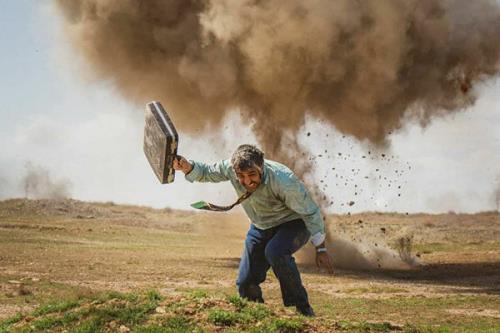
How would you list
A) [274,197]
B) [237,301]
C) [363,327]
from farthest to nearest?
[363,327], [237,301], [274,197]

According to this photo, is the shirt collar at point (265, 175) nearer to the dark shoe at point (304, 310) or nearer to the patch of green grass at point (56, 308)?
the dark shoe at point (304, 310)

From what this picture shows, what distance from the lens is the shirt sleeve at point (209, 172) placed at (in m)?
7.44

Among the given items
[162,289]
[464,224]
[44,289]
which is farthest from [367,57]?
[464,224]

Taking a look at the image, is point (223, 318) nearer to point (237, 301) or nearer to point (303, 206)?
point (237, 301)

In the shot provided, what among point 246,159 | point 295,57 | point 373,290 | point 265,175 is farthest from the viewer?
point 295,57

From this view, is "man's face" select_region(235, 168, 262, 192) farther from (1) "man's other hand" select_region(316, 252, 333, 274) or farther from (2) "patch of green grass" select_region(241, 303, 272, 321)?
(2) "patch of green grass" select_region(241, 303, 272, 321)

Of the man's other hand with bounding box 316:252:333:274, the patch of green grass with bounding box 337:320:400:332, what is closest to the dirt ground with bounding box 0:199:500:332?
the patch of green grass with bounding box 337:320:400:332

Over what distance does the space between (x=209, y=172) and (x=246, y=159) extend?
2.04 feet

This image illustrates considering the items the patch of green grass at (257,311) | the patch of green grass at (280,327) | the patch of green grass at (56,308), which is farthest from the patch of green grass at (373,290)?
the patch of green grass at (280,327)

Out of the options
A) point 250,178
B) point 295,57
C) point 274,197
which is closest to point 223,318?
point 274,197

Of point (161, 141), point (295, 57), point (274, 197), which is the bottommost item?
point (274, 197)

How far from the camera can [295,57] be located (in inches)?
907

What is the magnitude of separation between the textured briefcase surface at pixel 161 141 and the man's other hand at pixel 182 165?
5 cm

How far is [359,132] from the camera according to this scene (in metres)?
23.9
